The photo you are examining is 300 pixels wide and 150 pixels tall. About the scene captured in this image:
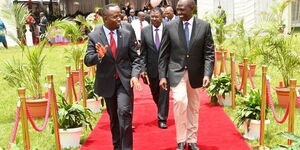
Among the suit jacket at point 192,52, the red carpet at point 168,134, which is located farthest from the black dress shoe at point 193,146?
the suit jacket at point 192,52

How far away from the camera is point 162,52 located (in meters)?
5.60

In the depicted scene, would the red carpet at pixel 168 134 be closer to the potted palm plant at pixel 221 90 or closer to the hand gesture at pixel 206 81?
the potted palm plant at pixel 221 90

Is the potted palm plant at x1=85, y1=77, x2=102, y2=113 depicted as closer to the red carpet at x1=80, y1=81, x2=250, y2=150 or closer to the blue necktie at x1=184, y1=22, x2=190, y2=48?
the red carpet at x1=80, y1=81, x2=250, y2=150

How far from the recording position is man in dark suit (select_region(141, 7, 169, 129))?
23.4ft

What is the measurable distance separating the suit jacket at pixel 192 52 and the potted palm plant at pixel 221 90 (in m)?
3.18

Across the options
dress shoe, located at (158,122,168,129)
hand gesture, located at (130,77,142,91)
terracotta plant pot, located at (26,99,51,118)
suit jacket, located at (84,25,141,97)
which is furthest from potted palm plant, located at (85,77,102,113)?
hand gesture, located at (130,77,142,91)

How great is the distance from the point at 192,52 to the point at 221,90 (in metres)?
3.36

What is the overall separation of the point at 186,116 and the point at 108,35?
1378 mm

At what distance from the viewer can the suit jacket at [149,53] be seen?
23.6ft

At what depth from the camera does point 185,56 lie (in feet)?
17.9

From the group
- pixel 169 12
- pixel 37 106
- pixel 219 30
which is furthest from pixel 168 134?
pixel 219 30

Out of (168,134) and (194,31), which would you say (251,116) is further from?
(194,31)

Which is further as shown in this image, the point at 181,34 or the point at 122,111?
the point at 181,34

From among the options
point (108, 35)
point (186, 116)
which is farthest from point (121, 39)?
point (186, 116)
